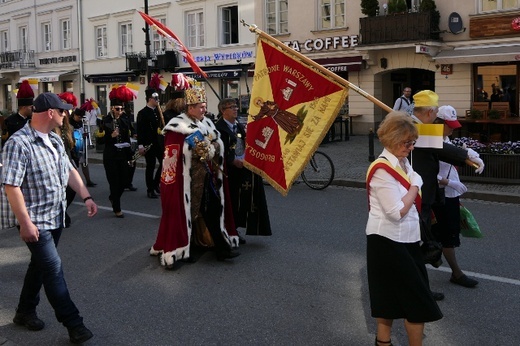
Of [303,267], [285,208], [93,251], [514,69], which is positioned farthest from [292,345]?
[514,69]

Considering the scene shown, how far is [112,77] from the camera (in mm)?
33219

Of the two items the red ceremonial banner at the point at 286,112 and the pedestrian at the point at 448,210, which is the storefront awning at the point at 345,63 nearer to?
the red ceremonial banner at the point at 286,112

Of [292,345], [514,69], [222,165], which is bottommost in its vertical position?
[292,345]

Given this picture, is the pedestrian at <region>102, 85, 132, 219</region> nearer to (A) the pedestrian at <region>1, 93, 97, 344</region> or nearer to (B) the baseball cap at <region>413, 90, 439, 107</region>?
(A) the pedestrian at <region>1, 93, 97, 344</region>

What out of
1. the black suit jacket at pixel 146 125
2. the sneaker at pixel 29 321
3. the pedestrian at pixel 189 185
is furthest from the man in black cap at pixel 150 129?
the sneaker at pixel 29 321

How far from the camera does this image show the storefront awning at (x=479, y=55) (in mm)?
18891

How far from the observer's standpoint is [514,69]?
66.4 ft

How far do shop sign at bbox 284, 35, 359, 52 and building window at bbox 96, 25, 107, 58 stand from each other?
13366 mm

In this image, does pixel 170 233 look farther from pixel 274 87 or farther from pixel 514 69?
pixel 514 69

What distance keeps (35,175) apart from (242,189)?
10.4 feet

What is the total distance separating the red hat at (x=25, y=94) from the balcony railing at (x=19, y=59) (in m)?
33.4

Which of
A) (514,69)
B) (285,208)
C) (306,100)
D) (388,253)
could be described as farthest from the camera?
(514,69)

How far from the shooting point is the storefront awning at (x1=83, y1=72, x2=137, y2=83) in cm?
3219

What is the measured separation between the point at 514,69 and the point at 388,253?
18618 millimetres
